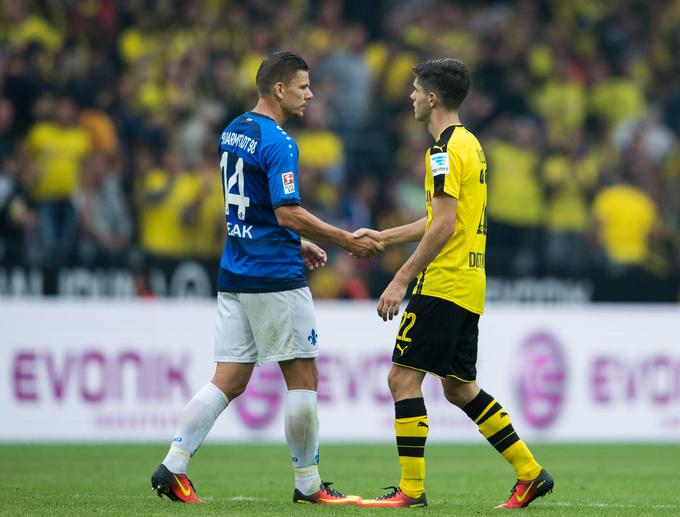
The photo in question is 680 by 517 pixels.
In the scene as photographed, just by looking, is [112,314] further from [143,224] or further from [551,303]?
[551,303]

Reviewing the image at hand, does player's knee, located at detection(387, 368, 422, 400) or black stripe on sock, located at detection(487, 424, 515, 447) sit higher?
player's knee, located at detection(387, 368, 422, 400)

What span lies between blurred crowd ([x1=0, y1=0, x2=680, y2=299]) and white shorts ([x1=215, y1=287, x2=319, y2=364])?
6.60m

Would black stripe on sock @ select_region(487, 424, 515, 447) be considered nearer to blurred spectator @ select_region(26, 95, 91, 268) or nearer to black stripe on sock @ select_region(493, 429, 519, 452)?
black stripe on sock @ select_region(493, 429, 519, 452)

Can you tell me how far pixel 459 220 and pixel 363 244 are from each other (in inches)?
22.1

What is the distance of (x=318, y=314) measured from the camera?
13.5 metres

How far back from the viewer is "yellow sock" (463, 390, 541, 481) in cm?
694

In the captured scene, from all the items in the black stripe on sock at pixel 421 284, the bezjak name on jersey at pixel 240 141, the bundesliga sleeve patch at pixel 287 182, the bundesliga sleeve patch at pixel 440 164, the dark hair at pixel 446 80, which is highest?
the dark hair at pixel 446 80

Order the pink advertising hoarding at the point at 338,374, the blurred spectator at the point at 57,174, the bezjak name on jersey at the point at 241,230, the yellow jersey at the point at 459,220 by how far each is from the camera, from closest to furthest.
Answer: the yellow jersey at the point at 459,220 < the bezjak name on jersey at the point at 241,230 < the pink advertising hoarding at the point at 338,374 < the blurred spectator at the point at 57,174

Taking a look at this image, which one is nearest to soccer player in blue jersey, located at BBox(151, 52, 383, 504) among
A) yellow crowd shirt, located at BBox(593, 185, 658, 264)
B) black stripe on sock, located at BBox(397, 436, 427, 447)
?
black stripe on sock, located at BBox(397, 436, 427, 447)

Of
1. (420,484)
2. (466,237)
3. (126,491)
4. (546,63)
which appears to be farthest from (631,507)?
(546,63)

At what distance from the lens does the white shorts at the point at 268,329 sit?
6855 mm

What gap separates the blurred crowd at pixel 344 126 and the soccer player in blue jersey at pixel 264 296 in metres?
6.62

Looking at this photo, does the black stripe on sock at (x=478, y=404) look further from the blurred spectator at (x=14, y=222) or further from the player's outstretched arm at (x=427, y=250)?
the blurred spectator at (x=14, y=222)

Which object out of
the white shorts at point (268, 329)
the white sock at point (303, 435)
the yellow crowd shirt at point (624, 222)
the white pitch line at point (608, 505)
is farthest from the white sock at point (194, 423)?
the yellow crowd shirt at point (624, 222)
